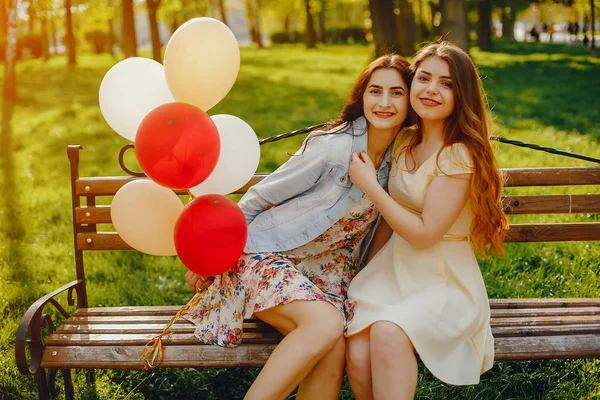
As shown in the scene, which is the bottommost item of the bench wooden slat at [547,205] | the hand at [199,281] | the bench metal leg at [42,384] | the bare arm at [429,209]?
the bench metal leg at [42,384]

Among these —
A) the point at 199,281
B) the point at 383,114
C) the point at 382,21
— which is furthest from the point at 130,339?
the point at 382,21

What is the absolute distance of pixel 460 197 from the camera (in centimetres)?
267

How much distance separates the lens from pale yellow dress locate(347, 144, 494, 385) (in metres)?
→ 2.51

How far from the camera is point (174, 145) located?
2361 millimetres

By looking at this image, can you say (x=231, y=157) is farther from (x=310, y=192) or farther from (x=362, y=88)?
(x=362, y=88)

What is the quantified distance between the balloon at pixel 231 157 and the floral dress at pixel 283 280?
1.12 ft

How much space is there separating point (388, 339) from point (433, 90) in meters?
1.03

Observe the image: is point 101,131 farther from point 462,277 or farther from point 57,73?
point 57,73

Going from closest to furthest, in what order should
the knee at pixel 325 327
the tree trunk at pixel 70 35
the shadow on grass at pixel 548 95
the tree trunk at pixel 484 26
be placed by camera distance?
the knee at pixel 325 327
the shadow on grass at pixel 548 95
the tree trunk at pixel 70 35
the tree trunk at pixel 484 26

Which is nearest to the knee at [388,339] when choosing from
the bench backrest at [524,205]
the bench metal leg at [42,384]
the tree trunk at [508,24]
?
the bench backrest at [524,205]

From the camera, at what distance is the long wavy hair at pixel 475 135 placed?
8.78ft

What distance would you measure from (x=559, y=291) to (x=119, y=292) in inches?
109

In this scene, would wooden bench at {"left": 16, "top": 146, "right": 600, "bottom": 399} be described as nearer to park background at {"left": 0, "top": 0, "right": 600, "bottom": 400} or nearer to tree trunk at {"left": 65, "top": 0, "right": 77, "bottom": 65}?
park background at {"left": 0, "top": 0, "right": 600, "bottom": 400}

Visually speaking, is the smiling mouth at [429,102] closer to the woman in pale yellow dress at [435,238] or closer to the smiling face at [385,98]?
the woman in pale yellow dress at [435,238]
